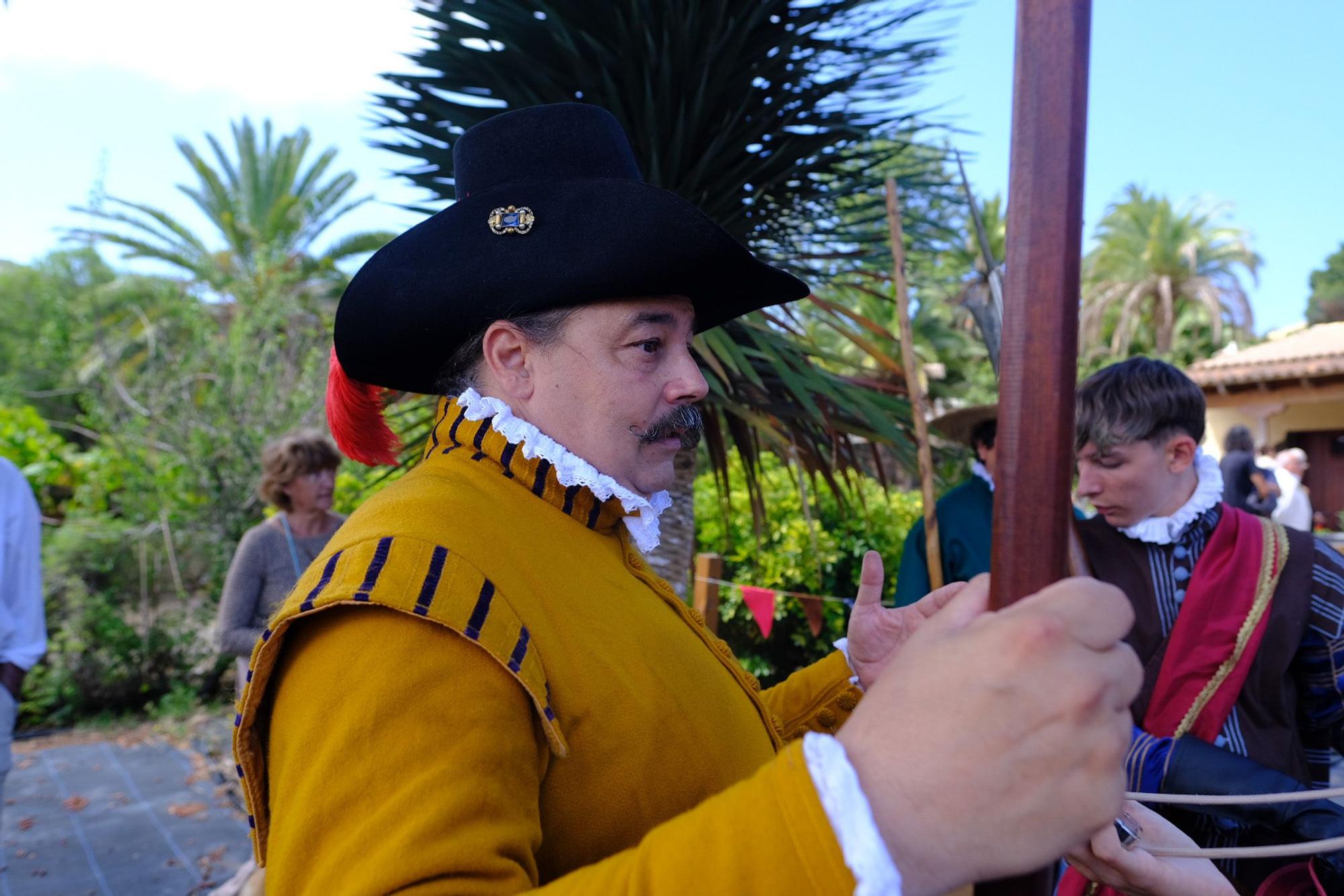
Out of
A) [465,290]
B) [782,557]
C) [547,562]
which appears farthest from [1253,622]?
[782,557]

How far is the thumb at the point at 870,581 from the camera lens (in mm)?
1222

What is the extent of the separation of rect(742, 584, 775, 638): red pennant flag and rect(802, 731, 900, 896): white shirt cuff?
3.91 metres

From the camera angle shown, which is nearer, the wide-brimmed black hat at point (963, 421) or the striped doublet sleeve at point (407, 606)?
the striped doublet sleeve at point (407, 606)

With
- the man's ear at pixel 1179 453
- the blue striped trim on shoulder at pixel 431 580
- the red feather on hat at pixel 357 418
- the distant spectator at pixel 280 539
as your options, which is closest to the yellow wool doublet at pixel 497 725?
the blue striped trim on shoulder at pixel 431 580

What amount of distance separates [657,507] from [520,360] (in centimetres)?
32

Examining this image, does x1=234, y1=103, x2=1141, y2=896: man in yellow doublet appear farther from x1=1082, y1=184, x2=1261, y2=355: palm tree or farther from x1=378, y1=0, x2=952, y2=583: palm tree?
x1=1082, y1=184, x2=1261, y2=355: palm tree

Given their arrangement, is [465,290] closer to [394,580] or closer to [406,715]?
[394,580]

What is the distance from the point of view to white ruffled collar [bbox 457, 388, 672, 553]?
1280 mm

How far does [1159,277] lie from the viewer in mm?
26406

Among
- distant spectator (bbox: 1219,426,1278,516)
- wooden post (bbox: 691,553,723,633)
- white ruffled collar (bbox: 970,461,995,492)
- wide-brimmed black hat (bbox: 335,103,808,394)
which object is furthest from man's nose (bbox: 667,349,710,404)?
distant spectator (bbox: 1219,426,1278,516)

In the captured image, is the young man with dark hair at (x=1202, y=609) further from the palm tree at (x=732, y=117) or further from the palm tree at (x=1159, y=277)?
the palm tree at (x=1159, y=277)

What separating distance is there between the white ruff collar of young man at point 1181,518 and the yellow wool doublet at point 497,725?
1.45 meters

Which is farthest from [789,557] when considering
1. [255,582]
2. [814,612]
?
[255,582]

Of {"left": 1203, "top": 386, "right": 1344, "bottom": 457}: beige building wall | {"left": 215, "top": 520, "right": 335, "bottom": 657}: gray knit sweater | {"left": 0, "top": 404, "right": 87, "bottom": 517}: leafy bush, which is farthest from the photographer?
{"left": 1203, "top": 386, "right": 1344, "bottom": 457}: beige building wall
